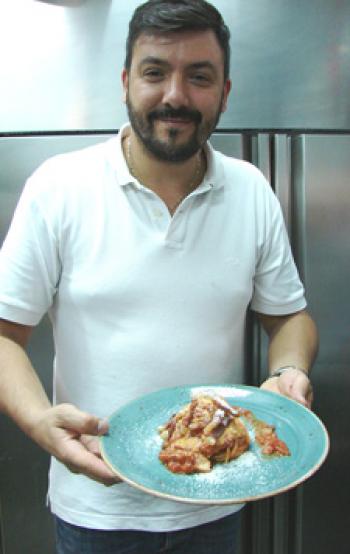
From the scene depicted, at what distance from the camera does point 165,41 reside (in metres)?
1.15

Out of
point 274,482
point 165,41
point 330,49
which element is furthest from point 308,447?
point 330,49

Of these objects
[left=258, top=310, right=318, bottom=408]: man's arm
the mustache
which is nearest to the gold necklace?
the mustache

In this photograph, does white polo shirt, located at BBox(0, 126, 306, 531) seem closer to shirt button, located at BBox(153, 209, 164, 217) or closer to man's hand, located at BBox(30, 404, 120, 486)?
shirt button, located at BBox(153, 209, 164, 217)

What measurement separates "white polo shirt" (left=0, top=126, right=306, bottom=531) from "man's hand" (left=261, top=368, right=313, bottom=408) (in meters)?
0.12

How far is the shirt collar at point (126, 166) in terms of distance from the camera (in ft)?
4.01

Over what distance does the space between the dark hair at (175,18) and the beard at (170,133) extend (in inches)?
5.9

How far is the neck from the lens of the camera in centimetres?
126

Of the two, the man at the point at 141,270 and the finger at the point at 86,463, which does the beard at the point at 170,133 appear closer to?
the man at the point at 141,270

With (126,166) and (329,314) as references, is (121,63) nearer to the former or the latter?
(126,166)

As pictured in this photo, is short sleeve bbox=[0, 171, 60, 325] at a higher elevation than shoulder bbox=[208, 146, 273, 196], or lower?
lower

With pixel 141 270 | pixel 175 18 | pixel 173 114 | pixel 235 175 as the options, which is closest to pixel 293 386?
pixel 141 270

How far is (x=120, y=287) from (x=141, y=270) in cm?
6

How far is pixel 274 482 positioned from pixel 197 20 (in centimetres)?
89

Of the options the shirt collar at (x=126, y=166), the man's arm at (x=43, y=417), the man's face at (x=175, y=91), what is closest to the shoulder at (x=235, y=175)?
the shirt collar at (x=126, y=166)
